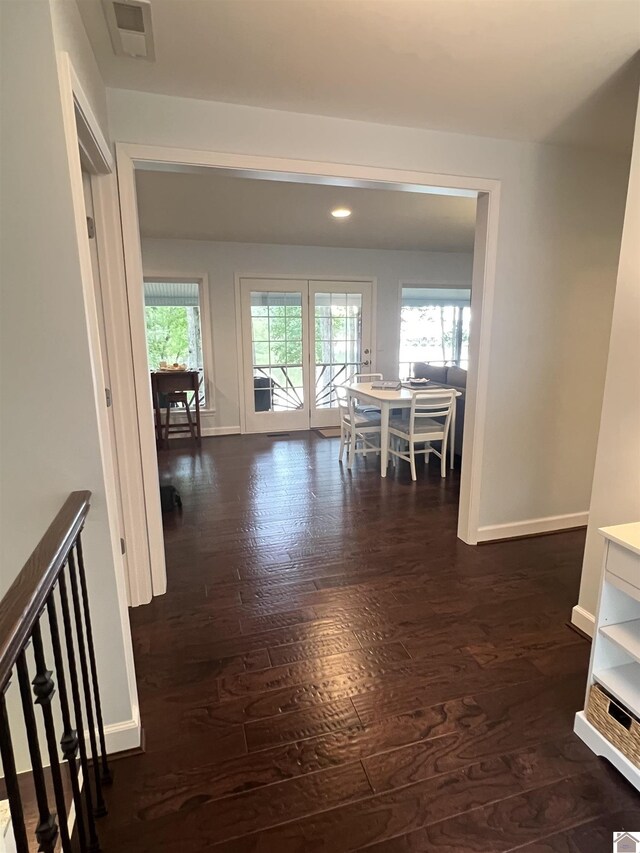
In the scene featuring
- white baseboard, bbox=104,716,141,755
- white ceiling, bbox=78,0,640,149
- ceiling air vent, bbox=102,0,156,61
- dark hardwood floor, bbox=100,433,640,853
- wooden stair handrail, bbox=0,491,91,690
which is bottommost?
dark hardwood floor, bbox=100,433,640,853

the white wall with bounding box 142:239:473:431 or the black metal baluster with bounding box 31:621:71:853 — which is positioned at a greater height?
the white wall with bounding box 142:239:473:431

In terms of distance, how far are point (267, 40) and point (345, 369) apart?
4903mm

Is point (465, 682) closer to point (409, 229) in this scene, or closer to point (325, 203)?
point (325, 203)

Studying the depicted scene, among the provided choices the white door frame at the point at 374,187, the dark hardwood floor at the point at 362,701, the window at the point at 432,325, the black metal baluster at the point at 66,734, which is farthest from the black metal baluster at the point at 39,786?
the window at the point at 432,325

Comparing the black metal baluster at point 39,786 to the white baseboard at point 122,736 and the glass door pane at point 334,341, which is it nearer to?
the white baseboard at point 122,736

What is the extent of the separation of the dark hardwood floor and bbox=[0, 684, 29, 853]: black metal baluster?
0.78m

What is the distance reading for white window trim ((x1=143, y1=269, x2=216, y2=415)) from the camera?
5.63m

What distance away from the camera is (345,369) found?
651 cm

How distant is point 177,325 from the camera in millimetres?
5926

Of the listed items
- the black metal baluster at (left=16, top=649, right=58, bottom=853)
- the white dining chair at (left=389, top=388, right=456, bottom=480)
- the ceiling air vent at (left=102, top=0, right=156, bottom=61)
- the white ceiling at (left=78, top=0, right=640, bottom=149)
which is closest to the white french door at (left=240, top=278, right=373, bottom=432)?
the white dining chair at (left=389, top=388, right=456, bottom=480)

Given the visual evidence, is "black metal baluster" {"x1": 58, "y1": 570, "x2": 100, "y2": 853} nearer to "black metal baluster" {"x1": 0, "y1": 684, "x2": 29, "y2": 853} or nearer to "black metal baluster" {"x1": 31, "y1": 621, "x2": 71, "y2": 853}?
"black metal baluster" {"x1": 31, "y1": 621, "x2": 71, "y2": 853}

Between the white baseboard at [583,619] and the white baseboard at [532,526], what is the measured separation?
840 mm

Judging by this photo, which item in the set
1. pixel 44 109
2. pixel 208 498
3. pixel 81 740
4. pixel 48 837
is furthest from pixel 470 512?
pixel 44 109

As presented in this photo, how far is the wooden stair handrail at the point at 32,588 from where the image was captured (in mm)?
708
